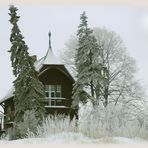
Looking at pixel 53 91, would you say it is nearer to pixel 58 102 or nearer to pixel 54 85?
pixel 54 85

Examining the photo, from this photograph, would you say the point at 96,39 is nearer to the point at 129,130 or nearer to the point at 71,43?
the point at 71,43

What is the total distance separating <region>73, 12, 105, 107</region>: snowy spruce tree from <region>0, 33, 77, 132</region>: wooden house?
1.20 meters

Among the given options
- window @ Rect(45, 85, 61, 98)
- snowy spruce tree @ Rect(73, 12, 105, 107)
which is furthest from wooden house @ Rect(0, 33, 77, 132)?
snowy spruce tree @ Rect(73, 12, 105, 107)

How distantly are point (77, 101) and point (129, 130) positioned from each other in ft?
19.8

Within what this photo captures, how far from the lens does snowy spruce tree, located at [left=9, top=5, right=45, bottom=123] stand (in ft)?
52.0

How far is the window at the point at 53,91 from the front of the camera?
19.5 m

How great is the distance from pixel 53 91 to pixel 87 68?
2.59 m

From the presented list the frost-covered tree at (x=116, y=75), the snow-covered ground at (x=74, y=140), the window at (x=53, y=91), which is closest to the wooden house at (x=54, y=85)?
the window at (x=53, y=91)

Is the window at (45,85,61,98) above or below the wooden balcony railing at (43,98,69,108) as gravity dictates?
above

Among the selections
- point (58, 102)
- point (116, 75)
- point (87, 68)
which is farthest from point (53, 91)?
point (87, 68)

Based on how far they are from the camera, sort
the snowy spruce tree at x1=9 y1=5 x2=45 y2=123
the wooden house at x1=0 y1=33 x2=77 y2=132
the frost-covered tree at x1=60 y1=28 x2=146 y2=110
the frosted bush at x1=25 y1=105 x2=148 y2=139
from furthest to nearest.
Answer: the wooden house at x1=0 y1=33 x2=77 y2=132
the frost-covered tree at x1=60 y1=28 x2=146 y2=110
the snowy spruce tree at x1=9 y1=5 x2=45 y2=123
the frosted bush at x1=25 y1=105 x2=148 y2=139

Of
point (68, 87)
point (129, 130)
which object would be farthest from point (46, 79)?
point (129, 130)

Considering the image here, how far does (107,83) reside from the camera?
18.9 meters

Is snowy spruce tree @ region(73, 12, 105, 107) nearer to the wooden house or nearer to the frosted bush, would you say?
the wooden house
